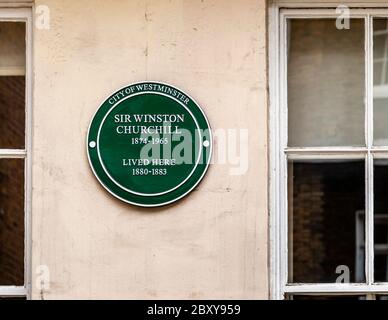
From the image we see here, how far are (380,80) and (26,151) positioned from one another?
2144mm

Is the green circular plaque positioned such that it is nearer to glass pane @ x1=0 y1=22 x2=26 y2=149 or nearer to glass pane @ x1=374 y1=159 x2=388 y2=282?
glass pane @ x1=0 y1=22 x2=26 y2=149

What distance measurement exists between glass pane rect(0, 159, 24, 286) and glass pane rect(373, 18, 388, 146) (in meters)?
2.13

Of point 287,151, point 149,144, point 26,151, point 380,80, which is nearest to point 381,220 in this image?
point 287,151

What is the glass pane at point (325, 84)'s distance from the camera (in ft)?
24.5

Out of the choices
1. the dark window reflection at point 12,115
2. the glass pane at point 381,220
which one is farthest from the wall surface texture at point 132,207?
the glass pane at point 381,220

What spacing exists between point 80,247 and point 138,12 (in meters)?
1.42

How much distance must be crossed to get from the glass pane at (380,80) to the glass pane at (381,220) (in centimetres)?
18

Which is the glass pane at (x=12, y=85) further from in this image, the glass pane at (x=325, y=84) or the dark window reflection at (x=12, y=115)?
the glass pane at (x=325, y=84)

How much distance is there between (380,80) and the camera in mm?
7496

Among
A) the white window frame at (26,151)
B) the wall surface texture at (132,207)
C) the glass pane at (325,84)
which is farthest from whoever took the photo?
the glass pane at (325,84)

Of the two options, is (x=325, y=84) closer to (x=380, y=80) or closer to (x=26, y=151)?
(x=380, y=80)

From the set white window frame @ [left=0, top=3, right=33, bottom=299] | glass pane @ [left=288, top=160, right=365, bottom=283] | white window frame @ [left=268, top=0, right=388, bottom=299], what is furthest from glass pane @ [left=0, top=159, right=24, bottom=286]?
glass pane @ [left=288, top=160, right=365, bottom=283]

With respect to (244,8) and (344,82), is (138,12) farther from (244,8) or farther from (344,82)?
(344,82)
